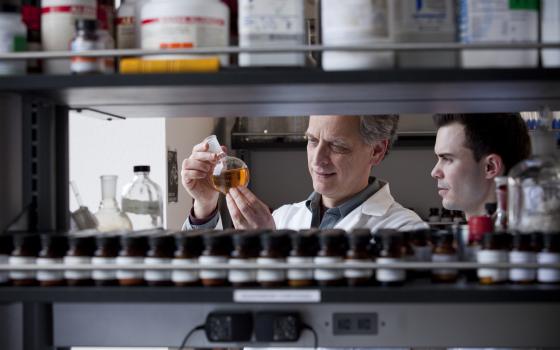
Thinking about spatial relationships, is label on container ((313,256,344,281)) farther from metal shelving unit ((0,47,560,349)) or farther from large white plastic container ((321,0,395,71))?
large white plastic container ((321,0,395,71))

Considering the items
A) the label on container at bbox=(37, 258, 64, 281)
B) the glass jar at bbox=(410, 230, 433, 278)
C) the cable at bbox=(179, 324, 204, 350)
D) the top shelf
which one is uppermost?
the top shelf

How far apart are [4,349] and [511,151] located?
1.61 metres

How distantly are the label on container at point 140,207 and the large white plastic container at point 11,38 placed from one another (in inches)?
15.2

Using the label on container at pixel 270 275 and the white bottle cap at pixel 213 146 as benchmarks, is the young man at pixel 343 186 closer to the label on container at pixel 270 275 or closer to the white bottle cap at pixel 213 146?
the white bottle cap at pixel 213 146

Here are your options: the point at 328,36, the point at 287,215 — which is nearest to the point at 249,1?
the point at 328,36

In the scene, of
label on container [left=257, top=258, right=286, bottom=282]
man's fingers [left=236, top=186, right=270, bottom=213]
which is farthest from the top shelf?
man's fingers [left=236, top=186, right=270, bottom=213]

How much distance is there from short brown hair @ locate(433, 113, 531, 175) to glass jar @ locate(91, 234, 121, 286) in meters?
1.37

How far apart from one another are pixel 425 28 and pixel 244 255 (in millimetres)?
514

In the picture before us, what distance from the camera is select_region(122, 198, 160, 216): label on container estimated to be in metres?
1.49

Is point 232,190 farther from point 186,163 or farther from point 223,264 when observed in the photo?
point 223,264

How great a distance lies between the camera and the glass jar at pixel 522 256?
1.14 meters

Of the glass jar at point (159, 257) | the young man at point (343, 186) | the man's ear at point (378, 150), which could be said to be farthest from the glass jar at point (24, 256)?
the man's ear at point (378, 150)

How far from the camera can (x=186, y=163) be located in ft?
7.47

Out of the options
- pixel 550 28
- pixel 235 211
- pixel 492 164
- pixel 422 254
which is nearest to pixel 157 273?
pixel 422 254
